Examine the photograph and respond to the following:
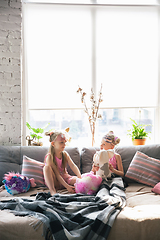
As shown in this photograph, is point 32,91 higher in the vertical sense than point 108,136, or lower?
higher

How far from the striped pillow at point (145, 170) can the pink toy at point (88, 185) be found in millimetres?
507

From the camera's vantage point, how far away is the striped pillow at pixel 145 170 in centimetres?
248

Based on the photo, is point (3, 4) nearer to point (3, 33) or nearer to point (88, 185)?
point (3, 33)

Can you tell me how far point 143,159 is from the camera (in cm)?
259

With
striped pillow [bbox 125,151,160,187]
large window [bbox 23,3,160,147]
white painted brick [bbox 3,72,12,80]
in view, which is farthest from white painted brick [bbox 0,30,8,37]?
striped pillow [bbox 125,151,160,187]

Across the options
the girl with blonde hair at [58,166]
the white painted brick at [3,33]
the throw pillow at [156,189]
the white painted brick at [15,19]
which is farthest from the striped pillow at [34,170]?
the white painted brick at [15,19]

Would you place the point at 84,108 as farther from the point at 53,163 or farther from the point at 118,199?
the point at 118,199

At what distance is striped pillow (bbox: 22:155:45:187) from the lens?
2453mm

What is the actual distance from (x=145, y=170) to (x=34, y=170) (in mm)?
1173

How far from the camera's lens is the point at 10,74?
10.1 feet

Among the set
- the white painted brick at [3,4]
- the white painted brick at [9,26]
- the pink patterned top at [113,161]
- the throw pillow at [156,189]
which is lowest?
the throw pillow at [156,189]

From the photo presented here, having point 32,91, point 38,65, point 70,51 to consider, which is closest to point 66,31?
point 70,51

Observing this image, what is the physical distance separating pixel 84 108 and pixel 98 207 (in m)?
1.83

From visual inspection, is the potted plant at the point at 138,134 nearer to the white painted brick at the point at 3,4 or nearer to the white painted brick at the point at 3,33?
the white painted brick at the point at 3,33
